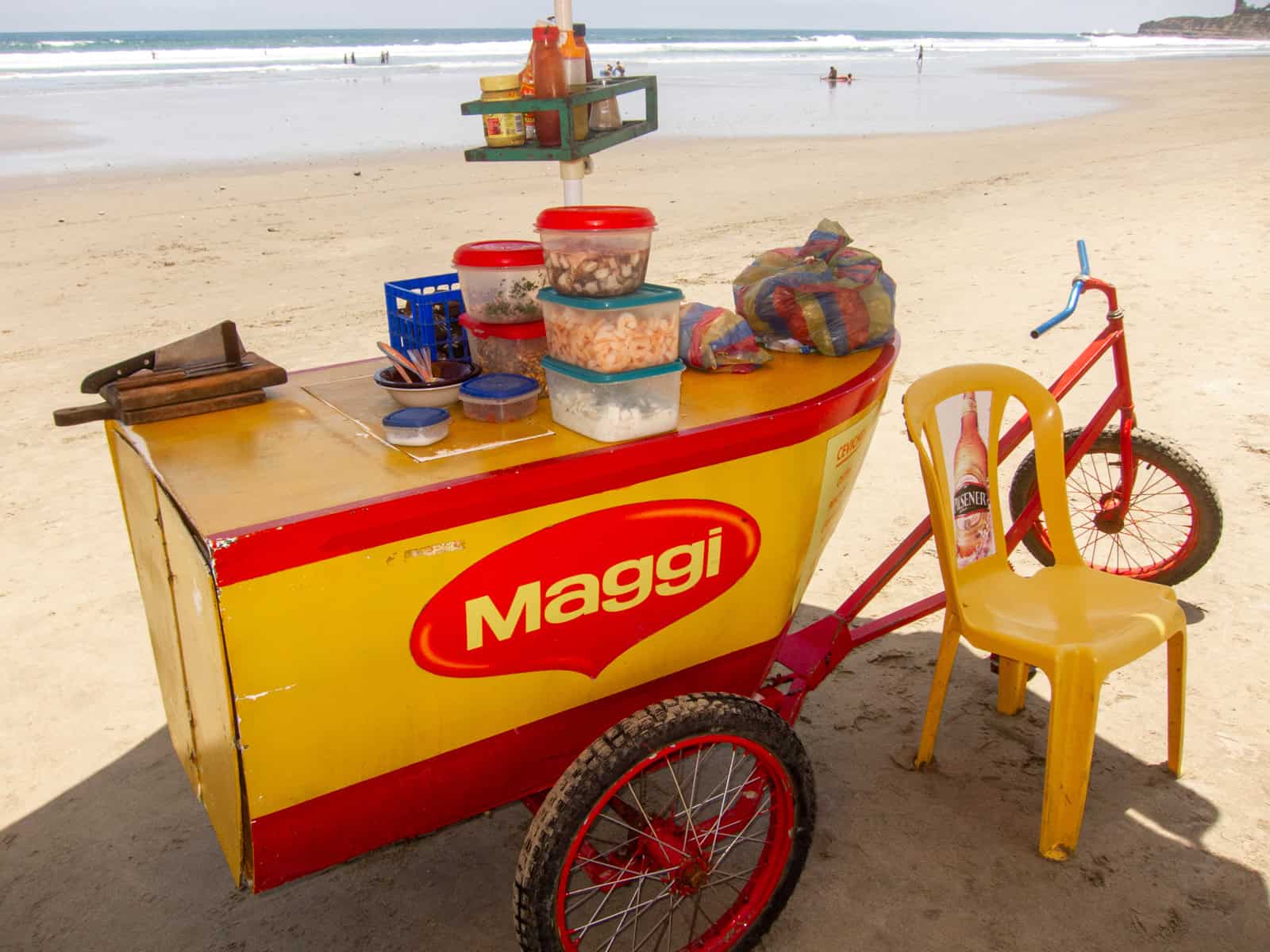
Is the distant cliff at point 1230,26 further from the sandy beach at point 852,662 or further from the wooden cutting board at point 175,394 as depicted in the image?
the wooden cutting board at point 175,394

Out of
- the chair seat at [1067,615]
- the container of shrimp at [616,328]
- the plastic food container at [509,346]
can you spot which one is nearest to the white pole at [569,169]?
the plastic food container at [509,346]

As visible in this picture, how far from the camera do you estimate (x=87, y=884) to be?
8.04 ft

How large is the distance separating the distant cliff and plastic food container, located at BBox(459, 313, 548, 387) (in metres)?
96.5

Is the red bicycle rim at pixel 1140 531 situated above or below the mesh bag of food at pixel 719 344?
below

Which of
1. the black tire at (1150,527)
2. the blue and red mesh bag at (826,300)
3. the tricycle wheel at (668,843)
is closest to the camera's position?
the tricycle wheel at (668,843)

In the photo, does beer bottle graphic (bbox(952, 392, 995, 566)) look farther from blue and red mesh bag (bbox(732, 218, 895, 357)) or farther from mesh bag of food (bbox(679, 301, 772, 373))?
mesh bag of food (bbox(679, 301, 772, 373))

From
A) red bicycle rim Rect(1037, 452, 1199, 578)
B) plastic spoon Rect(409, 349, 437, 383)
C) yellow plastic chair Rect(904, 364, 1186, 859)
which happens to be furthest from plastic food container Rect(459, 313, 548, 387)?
red bicycle rim Rect(1037, 452, 1199, 578)

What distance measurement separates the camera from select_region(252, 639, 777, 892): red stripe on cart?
177 centimetres

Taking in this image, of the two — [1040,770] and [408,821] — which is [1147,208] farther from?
[408,821]

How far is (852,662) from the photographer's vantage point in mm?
3381

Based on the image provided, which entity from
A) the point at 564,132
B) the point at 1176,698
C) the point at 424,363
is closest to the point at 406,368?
the point at 424,363

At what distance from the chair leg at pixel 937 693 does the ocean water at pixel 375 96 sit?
15.5 meters

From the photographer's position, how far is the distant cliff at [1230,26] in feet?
267

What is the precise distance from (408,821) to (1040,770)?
189 centimetres
